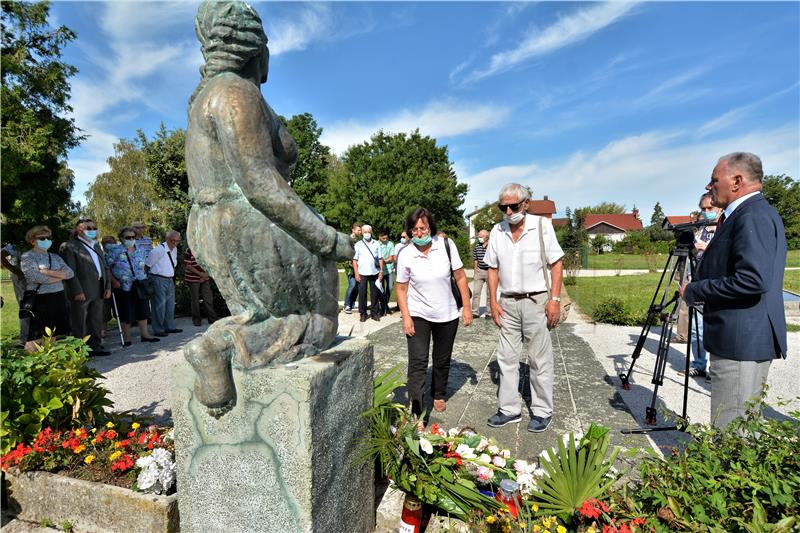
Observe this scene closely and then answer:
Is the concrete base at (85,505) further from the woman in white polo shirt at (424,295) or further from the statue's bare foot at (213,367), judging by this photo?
the woman in white polo shirt at (424,295)

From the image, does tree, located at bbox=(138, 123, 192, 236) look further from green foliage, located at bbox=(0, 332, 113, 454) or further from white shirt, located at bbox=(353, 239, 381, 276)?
green foliage, located at bbox=(0, 332, 113, 454)

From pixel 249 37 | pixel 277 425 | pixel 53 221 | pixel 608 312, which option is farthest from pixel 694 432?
pixel 53 221

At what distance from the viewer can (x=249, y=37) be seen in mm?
1934

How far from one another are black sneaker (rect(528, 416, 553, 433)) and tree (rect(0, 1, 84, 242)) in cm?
739

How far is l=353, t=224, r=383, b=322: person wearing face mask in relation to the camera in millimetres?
9266

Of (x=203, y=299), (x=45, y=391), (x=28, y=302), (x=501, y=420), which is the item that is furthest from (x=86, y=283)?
(x=501, y=420)

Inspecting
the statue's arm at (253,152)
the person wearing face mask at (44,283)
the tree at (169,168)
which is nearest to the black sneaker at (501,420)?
the statue's arm at (253,152)

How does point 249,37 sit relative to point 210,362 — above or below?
above

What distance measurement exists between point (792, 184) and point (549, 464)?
53.0 m

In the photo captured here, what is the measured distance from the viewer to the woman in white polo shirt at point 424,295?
155 inches

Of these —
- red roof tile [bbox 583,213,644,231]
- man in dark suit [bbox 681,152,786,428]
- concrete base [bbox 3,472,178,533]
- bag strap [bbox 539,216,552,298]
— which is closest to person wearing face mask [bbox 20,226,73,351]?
concrete base [bbox 3,472,178,533]

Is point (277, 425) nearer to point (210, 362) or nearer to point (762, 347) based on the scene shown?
point (210, 362)

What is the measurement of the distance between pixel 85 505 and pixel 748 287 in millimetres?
4105

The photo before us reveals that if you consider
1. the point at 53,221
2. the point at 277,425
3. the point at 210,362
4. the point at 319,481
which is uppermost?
the point at 53,221
